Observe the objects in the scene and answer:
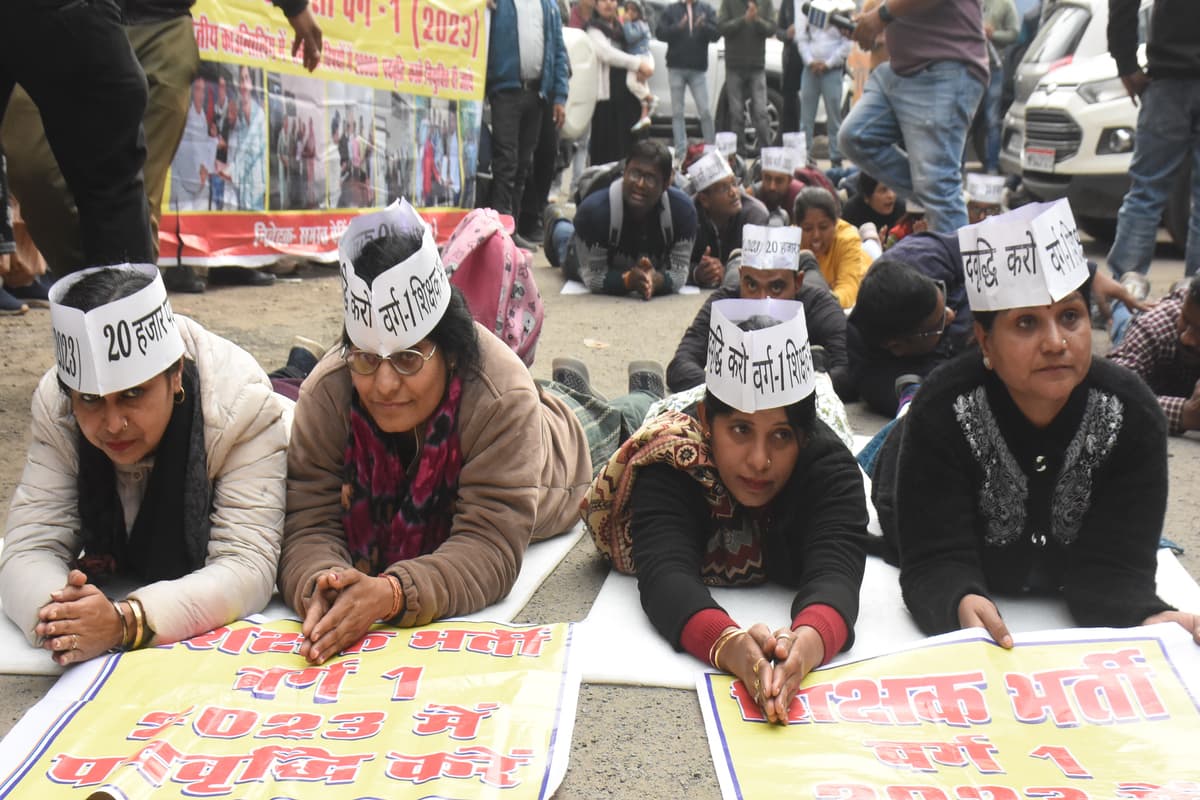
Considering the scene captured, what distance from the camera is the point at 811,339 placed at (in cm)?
537

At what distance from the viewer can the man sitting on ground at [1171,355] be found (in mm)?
4645

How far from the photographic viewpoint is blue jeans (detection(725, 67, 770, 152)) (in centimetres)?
1284

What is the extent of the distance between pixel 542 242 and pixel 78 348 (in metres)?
7.17

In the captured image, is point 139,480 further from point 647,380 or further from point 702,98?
point 702,98

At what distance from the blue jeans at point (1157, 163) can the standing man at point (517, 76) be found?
4.17 m

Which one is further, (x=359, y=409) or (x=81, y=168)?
(x=81, y=168)

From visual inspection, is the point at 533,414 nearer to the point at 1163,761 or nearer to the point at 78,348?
the point at 78,348

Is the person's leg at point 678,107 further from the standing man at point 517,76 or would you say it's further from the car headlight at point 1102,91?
the car headlight at point 1102,91

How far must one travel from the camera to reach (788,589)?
3252mm

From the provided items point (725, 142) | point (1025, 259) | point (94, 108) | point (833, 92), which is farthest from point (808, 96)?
point (1025, 259)

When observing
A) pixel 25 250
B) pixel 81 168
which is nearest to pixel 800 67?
pixel 25 250

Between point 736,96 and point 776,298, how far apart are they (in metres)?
8.42

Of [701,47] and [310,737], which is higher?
[701,47]

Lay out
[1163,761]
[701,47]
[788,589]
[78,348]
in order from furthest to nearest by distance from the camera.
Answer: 1. [701,47]
2. [788,589]
3. [78,348]
4. [1163,761]
